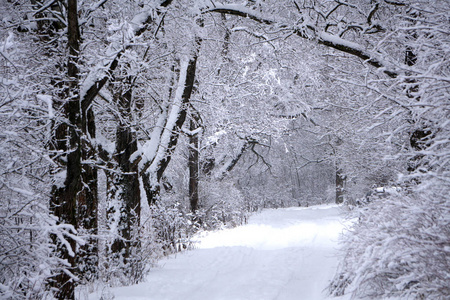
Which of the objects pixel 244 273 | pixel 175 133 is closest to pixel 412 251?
pixel 244 273

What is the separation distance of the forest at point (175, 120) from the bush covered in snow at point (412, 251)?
2cm

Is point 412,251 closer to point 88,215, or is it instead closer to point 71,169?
point 71,169

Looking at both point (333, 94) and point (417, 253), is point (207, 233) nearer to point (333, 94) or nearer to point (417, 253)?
point (333, 94)

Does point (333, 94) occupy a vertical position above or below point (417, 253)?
above

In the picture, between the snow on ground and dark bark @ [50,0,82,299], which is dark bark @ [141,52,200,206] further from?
dark bark @ [50,0,82,299]

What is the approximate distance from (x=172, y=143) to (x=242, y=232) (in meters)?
5.44

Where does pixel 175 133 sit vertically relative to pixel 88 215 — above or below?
above

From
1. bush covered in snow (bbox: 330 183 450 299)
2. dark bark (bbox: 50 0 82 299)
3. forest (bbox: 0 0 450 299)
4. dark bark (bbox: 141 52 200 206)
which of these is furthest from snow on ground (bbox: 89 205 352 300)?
dark bark (bbox: 141 52 200 206)

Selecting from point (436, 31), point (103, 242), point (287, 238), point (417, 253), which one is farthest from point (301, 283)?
point (287, 238)

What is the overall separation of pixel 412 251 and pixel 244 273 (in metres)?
3.98

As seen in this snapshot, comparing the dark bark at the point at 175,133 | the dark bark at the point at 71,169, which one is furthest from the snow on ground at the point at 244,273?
the dark bark at the point at 175,133

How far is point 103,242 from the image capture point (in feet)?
21.2

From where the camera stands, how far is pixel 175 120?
316 inches

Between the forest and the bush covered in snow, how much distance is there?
0.02 meters
